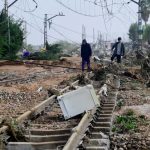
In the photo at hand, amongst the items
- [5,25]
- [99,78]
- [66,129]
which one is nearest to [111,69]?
[99,78]

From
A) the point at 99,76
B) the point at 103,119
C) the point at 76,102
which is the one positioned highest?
the point at 76,102

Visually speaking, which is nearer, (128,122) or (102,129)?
(102,129)

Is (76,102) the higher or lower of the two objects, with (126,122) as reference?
higher

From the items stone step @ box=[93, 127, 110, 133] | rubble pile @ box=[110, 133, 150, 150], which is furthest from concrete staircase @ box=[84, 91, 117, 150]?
rubble pile @ box=[110, 133, 150, 150]

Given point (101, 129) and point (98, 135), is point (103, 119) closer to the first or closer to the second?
point (101, 129)

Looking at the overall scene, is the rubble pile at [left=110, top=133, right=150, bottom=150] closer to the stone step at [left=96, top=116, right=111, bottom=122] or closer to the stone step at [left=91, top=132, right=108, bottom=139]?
the stone step at [left=91, top=132, right=108, bottom=139]

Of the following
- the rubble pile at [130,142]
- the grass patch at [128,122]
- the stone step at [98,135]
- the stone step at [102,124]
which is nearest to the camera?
the rubble pile at [130,142]

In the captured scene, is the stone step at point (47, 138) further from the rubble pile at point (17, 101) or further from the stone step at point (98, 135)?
the rubble pile at point (17, 101)

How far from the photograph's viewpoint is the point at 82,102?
412 inches

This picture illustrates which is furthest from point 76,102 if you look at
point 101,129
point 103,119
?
point 101,129

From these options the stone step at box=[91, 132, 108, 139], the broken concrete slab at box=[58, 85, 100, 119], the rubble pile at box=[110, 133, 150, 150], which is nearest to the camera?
the rubble pile at box=[110, 133, 150, 150]

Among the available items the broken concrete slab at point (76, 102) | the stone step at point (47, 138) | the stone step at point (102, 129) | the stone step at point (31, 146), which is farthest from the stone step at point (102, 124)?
the stone step at point (31, 146)

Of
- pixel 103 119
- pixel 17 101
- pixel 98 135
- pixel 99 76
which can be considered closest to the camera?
pixel 98 135

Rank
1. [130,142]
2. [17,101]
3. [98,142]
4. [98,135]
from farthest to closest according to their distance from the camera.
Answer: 1. [17,101]
2. [98,135]
3. [130,142]
4. [98,142]
